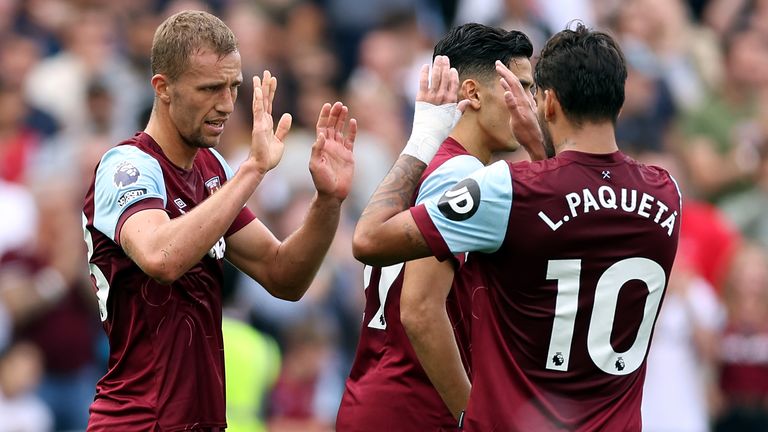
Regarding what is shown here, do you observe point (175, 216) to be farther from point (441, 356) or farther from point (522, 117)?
point (522, 117)

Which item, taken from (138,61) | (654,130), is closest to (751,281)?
(654,130)

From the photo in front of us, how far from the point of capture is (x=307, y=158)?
1268cm

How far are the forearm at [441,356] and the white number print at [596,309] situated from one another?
775mm

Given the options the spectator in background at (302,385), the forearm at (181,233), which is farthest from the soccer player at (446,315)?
the spectator in background at (302,385)

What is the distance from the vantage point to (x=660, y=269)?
5801 millimetres

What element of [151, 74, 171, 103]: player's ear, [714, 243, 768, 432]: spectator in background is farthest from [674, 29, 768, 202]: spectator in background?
[151, 74, 171, 103]: player's ear

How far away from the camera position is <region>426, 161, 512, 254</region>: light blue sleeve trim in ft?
18.4

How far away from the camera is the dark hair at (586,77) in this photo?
18.8ft

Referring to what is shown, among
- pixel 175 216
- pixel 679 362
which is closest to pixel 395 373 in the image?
pixel 175 216

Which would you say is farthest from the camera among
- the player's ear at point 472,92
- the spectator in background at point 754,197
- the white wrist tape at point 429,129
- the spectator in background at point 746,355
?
the spectator in background at point 754,197

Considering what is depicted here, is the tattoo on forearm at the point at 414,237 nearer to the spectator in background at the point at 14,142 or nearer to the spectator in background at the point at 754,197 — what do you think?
the spectator in background at the point at 14,142

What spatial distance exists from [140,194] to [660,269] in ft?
7.04

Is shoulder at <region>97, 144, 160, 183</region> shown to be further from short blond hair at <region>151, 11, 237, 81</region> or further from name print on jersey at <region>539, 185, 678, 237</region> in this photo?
name print on jersey at <region>539, 185, 678, 237</region>

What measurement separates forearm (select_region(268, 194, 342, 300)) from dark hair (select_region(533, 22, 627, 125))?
1.30 metres
